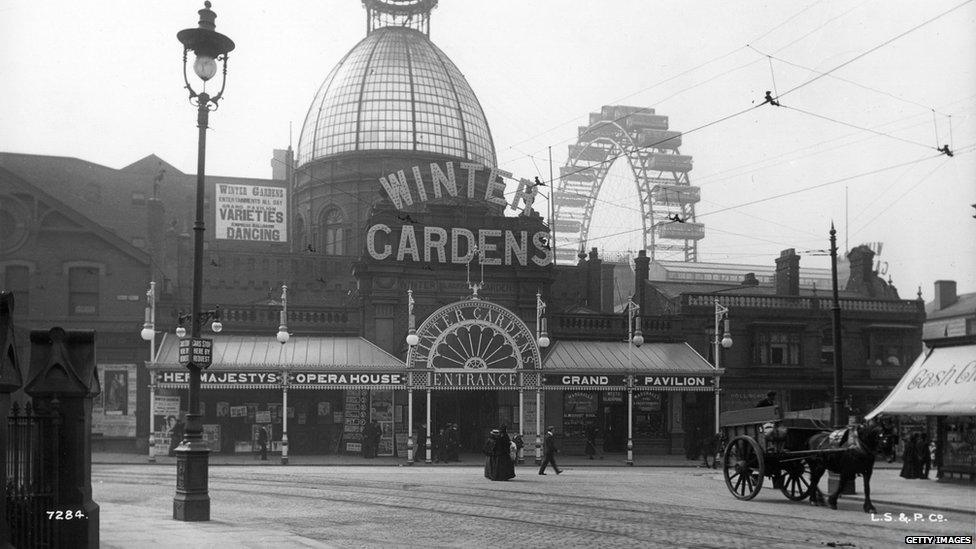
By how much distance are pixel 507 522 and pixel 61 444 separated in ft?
27.6

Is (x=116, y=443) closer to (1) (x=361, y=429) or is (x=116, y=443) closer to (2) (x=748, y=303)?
(1) (x=361, y=429)

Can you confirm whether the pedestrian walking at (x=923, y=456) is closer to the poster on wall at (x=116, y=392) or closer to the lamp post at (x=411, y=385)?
the lamp post at (x=411, y=385)

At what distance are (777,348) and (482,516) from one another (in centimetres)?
3739

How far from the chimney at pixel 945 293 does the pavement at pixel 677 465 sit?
2605 centimetres

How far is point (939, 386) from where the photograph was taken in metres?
26.6

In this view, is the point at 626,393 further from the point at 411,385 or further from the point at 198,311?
the point at 198,311

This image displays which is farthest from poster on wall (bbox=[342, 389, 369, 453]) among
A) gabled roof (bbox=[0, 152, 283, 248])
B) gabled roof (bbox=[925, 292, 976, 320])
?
gabled roof (bbox=[925, 292, 976, 320])

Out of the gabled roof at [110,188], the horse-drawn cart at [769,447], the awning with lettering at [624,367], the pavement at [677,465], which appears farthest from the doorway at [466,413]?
the gabled roof at [110,188]

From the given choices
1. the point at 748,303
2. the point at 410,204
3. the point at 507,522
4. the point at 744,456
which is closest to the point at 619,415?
the point at 748,303

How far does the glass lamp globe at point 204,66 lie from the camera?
1811cm

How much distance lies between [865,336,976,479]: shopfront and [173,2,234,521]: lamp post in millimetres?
16592

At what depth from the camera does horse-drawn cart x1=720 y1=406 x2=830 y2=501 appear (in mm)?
21875

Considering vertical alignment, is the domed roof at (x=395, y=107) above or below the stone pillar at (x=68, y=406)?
above

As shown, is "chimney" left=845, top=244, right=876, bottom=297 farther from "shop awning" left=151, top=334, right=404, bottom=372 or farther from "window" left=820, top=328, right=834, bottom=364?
"shop awning" left=151, top=334, right=404, bottom=372
